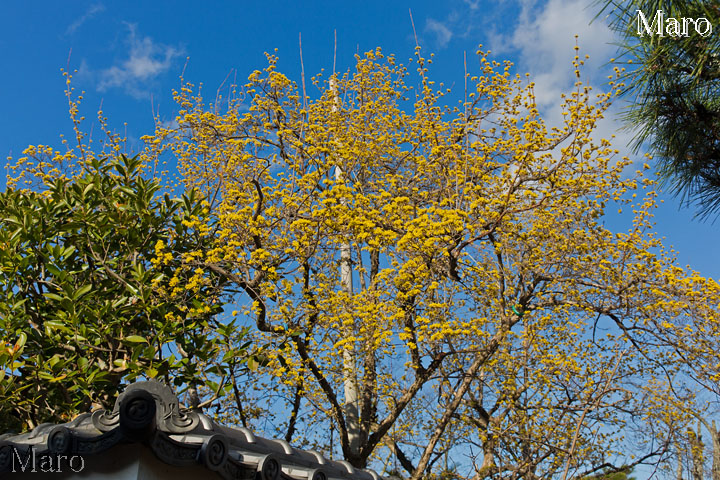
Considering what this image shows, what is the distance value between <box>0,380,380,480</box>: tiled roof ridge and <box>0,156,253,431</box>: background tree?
9.85 feet

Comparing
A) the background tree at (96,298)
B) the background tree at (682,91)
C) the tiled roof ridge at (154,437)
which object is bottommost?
the tiled roof ridge at (154,437)

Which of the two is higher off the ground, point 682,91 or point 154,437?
point 682,91

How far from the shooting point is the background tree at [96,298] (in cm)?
648

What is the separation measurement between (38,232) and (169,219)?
1511 mm

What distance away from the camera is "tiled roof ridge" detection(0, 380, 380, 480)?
3.03m

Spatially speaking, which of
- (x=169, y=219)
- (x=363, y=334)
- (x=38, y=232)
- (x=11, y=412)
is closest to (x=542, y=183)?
(x=363, y=334)

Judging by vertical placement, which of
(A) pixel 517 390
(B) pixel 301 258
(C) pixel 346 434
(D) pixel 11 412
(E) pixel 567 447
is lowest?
(D) pixel 11 412

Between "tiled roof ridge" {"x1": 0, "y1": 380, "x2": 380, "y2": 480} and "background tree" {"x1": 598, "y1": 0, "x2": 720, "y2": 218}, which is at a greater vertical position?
"background tree" {"x1": 598, "y1": 0, "x2": 720, "y2": 218}

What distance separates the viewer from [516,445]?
9.88 metres

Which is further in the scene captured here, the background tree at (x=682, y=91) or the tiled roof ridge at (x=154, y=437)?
the background tree at (x=682, y=91)

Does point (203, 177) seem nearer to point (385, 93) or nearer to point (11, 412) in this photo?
point (385, 93)

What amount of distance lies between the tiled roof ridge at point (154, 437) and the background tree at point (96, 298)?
3.00 meters

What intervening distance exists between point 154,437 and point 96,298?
4.56 metres

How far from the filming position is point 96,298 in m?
7.19
